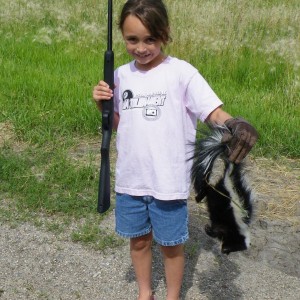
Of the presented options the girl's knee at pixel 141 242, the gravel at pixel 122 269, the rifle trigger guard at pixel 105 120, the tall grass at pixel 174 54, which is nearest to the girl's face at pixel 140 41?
the rifle trigger guard at pixel 105 120

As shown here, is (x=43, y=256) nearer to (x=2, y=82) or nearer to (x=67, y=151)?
(x=67, y=151)

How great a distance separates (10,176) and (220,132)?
8.08 feet

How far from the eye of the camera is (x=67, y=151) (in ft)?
17.3


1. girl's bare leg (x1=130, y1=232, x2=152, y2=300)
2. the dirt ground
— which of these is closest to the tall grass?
the dirt ground

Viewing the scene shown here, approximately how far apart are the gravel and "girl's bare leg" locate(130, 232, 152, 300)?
19cm

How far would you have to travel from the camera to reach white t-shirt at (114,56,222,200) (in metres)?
2.87

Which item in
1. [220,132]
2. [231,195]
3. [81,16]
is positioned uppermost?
[220,132]

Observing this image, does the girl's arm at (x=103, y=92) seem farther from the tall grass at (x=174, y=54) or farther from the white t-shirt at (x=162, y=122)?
the tall grass at (x=174, y=54)

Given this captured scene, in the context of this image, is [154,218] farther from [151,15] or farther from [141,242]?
[151,15]

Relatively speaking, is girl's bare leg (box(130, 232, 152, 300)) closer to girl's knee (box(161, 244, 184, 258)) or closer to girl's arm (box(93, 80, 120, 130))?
girl's knee (box(161, 244, 184, 258))

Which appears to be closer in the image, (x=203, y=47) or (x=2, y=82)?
(x=2, y=82)

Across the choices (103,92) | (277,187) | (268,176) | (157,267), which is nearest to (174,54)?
(268,176)

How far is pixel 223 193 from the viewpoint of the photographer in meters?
2.79

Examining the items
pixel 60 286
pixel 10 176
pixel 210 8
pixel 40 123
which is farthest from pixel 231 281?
pixel 210 8
